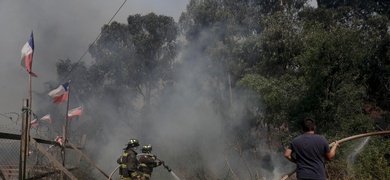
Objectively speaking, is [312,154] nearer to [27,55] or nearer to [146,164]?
[146,164]

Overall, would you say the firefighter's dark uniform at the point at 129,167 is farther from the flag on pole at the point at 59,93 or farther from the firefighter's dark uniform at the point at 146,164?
the flag on pole at the point at 59,93

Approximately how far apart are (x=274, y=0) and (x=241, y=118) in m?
8.21

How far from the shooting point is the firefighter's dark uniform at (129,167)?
826 cm

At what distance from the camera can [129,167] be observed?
8.26m

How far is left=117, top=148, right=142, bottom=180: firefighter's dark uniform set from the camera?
826cm

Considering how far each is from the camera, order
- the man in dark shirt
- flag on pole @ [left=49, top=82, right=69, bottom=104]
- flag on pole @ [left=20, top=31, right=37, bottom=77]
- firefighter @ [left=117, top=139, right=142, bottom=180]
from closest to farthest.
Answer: the man in dark shirt < flag on pole @ [left=20, top=31, right=37, bottom=77] < firefighter @ [left=117, top=139, right=142, bottom=180] < flag on pole @ [left=49, top=82, right=69, bottom=104]

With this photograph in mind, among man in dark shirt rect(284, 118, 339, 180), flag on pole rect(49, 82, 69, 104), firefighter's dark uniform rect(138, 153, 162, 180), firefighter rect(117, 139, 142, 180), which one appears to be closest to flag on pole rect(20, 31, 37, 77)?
firefighter rect(117, 139, 142, 180)

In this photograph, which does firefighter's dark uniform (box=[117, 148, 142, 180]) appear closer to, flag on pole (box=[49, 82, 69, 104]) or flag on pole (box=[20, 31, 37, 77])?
flag on pole (box=[20, 31, 37, 77])

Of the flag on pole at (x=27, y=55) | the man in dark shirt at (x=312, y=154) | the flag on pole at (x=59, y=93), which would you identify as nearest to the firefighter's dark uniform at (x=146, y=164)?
the flag on pole at (x=27, y=55)

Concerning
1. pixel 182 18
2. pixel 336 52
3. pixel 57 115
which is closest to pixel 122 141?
pixel 182 18

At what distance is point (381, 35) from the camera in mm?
20078

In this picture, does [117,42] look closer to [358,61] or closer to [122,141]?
[122,141]

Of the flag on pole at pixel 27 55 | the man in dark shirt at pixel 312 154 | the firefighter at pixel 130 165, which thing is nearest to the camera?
the man in dark shirt at pixel 312 154

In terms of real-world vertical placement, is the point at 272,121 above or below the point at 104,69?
below
